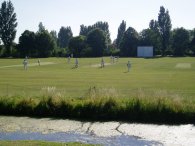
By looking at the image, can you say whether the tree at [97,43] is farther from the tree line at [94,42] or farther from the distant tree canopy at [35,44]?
the distant tree canopy at [35,44]

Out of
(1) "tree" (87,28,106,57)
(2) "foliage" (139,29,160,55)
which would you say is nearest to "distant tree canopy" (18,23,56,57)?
(1) "tree" (87,28,106,57)

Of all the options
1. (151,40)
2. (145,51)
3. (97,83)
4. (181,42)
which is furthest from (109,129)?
(151,40)

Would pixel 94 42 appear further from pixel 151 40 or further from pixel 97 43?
pixel 151 40

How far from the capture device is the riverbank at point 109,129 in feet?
49.9

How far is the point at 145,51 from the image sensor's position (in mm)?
129625

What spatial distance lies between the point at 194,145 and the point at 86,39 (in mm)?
124108

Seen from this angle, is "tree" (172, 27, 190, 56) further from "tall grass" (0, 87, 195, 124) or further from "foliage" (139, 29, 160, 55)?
"tall grass" (0, 87, 195, 124)

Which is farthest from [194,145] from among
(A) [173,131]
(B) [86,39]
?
(B) [86,39]

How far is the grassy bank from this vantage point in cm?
1809

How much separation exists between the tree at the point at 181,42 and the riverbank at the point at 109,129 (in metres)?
114

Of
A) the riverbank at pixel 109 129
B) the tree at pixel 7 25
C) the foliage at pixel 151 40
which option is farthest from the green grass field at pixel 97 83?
the foliage at pixel 151 40

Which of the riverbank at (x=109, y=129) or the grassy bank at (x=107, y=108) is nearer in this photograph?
the riverbank at (x=109, y=129)

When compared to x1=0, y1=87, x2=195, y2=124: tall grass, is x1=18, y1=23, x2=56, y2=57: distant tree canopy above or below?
above

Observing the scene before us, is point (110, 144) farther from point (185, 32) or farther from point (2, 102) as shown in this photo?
point (185, 32)
